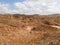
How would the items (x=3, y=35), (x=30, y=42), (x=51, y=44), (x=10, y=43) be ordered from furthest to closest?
(x=3, y=35), (x=30, y=42), (x=10, y=43), (x=51, y=44)

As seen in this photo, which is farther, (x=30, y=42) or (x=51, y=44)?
(x=30, y=42)

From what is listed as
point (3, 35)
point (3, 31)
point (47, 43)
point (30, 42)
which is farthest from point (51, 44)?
point (3, 31)

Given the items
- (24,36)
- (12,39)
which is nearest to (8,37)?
(12,39)

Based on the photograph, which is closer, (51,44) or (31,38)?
(51,44)

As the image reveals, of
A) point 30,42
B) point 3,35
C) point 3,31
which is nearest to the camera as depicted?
point 30,42

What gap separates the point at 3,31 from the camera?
37438mm

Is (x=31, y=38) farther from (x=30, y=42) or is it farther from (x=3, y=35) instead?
(x=3, y=35)

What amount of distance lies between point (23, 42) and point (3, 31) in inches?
245

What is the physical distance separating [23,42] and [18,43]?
1268 mm

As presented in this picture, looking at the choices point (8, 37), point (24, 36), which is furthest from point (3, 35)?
point (24, 36)

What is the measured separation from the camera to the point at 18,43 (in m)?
31.8

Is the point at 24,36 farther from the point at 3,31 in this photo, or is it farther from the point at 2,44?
the point at 2,44


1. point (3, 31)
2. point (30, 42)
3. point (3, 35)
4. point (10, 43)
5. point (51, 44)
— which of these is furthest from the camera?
point (3, 31)

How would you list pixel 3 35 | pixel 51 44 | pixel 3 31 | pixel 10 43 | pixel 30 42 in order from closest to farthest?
pixel 51 44 → pixel 10 43 → pixel 30 42 → pixel 3 35 → pixel 3 31
